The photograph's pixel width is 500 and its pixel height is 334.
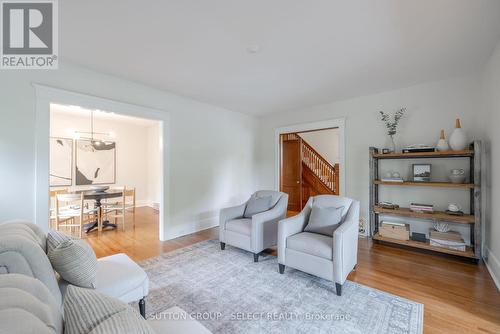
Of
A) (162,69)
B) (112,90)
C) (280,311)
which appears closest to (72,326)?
(280,311)

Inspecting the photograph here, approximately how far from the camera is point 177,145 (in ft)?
12.7

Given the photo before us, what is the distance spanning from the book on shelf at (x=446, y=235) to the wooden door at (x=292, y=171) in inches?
115

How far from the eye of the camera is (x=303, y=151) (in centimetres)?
605

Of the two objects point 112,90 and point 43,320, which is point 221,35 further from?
point 43,320

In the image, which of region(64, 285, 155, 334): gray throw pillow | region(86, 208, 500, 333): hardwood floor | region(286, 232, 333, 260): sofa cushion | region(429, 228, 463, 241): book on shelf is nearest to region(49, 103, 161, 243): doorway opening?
region(86, 208, 500, 333): hardwood floor

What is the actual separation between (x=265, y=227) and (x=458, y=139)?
9.26ft

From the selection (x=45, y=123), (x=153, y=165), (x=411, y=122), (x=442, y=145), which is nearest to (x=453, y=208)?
(x=442, y=145)

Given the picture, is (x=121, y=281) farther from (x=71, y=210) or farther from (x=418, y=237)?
(x=418, y=237)

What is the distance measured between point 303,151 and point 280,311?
15.3ft

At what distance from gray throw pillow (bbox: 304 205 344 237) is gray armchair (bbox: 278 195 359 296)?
0.06 meters

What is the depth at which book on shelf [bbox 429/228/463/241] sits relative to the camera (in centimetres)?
292

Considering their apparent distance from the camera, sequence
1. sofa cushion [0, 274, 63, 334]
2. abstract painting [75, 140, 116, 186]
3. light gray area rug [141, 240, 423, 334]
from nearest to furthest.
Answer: sofa cushion [0, 274, 63, 334], light gray area rug [141, 240, 423, 334], abstract painting [75, 140, 116, 186]

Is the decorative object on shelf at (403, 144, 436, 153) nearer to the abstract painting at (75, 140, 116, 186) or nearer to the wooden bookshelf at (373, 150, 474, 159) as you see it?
the wooden bookshelf at (373, 150, 474, 159)

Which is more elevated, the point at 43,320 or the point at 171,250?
the point at 43,320
